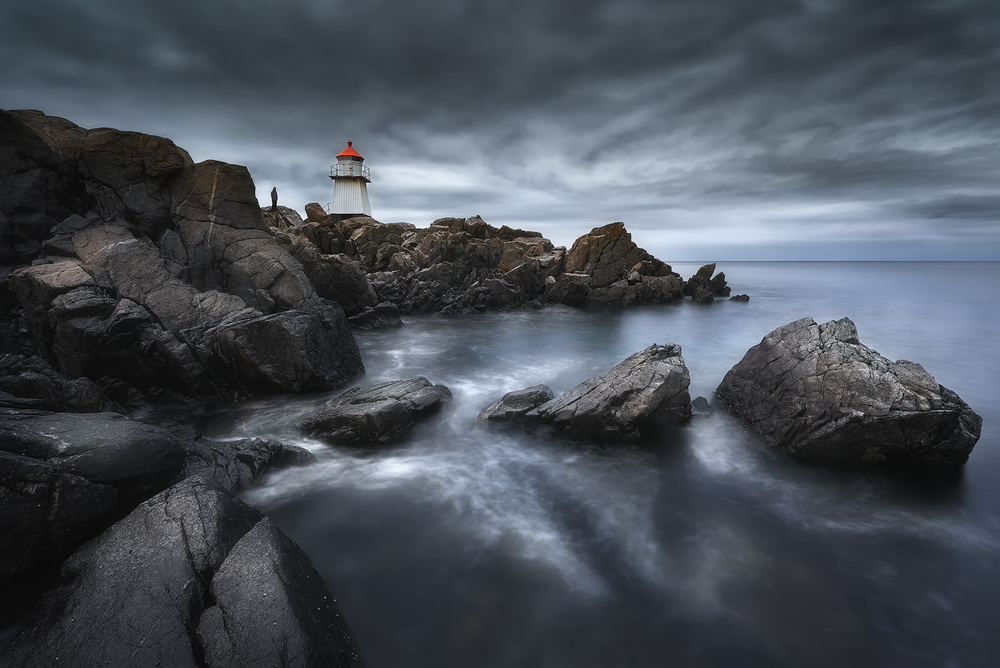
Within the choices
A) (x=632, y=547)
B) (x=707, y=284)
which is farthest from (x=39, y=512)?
(x=707, y=284)

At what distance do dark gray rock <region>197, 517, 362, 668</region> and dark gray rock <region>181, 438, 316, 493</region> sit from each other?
2.92 metres

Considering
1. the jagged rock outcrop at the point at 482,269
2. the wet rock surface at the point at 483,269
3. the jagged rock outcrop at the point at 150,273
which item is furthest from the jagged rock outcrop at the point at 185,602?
the jagged rock outcrop at the point at 482,269

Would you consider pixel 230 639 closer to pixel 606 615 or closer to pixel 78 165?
pixel 606 615

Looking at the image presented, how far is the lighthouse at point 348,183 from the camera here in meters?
44.9

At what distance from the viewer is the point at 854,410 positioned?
796 centimetres

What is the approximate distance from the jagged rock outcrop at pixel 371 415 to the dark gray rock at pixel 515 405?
1.41m

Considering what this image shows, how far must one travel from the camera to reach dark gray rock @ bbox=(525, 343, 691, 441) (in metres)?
9.27

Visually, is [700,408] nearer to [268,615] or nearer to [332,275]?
[268,615]

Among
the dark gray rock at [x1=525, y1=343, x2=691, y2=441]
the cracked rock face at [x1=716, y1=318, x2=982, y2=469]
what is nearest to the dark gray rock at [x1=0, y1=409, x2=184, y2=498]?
the dark gray rock at [x1=525, y1=343, x2=691, y2=441]

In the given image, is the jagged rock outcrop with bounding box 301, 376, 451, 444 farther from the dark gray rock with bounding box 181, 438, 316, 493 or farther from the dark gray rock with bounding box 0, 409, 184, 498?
the dark gray rock with bounding box 0, 409, 184, 498

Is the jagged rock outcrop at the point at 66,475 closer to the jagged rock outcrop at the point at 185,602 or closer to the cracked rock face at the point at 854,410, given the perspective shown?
the jagged rock outcrop at the point at 185,602

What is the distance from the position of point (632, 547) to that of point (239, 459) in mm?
6462

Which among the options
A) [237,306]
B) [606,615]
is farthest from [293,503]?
[237,306]

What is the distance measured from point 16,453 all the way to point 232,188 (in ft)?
38.2
